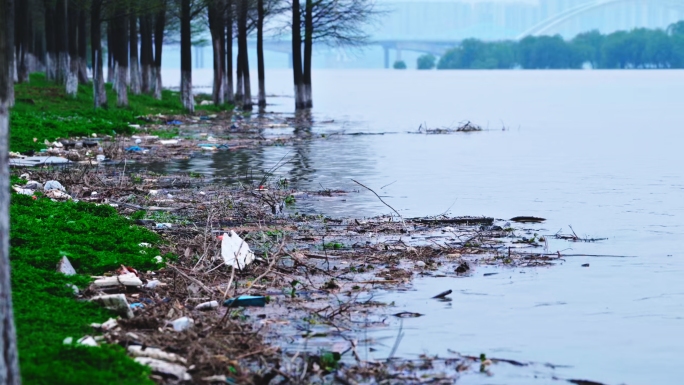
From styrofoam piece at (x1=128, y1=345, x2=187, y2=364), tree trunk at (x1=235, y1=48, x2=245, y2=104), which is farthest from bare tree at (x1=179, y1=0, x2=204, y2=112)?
styrofoam piece at (x1=128, y1=345, x2=187, y2=364)

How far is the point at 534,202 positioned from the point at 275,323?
974cm

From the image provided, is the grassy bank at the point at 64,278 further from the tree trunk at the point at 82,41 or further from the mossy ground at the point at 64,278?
the tree trunk at the point at 82,41

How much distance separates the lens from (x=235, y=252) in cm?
1125

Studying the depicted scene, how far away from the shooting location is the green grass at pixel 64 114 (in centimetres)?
2678

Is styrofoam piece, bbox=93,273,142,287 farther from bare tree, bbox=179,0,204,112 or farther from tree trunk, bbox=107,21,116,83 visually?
tree trunk, bbox=107,21,116,83

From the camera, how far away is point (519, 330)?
31.5 ft

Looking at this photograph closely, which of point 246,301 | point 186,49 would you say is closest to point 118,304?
point 246,301

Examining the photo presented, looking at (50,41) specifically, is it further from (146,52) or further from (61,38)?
(146,52)

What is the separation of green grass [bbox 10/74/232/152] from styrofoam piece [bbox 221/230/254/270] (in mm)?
13489

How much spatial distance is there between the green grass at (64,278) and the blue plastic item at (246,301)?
4.02 feet

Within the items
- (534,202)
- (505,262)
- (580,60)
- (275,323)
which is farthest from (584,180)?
(580,60)

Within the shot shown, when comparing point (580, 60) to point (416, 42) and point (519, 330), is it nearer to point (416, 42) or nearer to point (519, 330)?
point (416, 42)

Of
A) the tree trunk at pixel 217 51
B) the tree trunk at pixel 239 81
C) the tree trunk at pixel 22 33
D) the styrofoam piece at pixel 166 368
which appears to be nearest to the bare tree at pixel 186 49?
the tree trunk at pixel 217 51

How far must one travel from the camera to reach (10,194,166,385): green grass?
7207 millimetres
